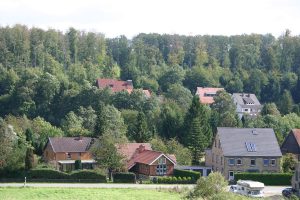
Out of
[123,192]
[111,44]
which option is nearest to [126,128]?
[123,192]

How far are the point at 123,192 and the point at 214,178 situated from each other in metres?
11.3

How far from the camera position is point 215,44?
142 meters

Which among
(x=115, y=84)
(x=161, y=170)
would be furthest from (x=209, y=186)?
(x=115, y=84)

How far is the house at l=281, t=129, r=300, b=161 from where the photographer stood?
76812 millimetres

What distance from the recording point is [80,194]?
5331cm

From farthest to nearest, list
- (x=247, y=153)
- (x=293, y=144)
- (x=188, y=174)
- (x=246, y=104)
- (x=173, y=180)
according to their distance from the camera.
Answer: (x=246, y=104)
(x=293, y=144)
(x=247, y=153)
(x=188, y=174)
(x=173, y=180)

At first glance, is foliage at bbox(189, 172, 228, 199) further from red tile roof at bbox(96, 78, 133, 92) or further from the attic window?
red tile roof at bbox(96, 78, 133, 92)

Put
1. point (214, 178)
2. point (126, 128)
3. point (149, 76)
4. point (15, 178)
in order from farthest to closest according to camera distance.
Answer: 1. point (149, 76)
2. point (126, 128)
3. point (15, 178)
4. point (214, 178)

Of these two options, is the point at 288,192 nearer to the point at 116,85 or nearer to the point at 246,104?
the point at 116,85

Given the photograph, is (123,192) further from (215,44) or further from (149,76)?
(215,44)

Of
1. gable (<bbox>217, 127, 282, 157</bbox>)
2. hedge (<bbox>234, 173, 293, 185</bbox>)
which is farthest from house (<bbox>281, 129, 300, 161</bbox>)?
hedge (<bbox>234, 173, 293, 185</bbox>)

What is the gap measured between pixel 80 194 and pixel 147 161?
1752 cm

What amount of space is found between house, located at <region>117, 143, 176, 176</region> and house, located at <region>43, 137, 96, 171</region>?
481 centimetres

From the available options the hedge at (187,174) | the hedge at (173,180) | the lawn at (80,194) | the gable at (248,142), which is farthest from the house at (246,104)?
the lawn at (80,194)
